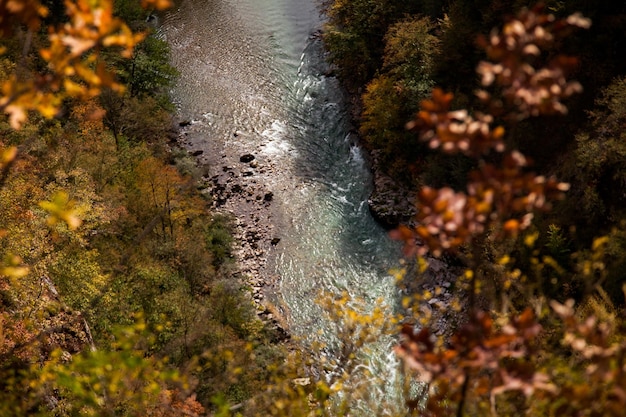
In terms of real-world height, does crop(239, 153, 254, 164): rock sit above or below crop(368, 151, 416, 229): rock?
above

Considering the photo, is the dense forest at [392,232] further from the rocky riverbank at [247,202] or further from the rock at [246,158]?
the rock at [246,158]

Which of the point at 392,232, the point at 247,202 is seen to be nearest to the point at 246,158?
the point at 247,202

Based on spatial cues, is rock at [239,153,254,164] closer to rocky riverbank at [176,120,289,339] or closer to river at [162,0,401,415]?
rocky riverbank at [176,120,289,339]

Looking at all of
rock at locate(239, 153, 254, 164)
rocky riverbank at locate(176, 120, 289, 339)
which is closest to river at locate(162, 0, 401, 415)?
rocky riverbank at locate(176, 120, 289, 339)

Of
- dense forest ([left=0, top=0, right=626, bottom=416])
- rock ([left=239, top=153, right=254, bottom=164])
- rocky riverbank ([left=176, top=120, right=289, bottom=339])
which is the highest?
dense forest ([left=0, top=0, right=626, bottom=416])

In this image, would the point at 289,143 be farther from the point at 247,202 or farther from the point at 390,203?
the point at 390,203

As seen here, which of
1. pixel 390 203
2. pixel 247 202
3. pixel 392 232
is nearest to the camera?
pixel 392 232

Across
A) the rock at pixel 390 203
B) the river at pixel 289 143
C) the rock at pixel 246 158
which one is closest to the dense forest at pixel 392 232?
the rock at pixel 390 203
